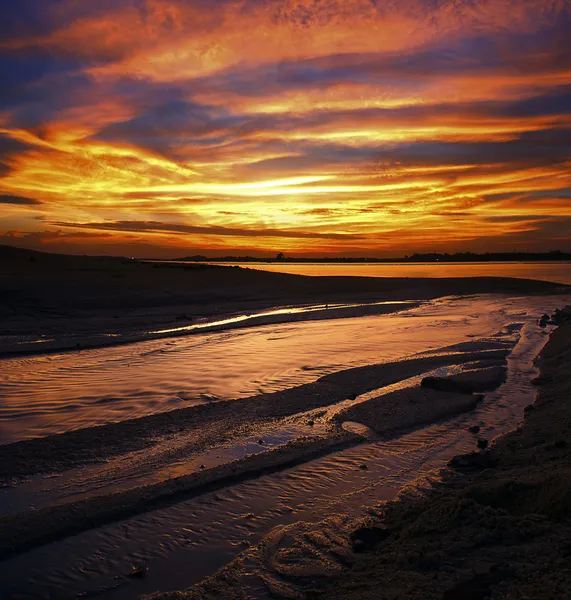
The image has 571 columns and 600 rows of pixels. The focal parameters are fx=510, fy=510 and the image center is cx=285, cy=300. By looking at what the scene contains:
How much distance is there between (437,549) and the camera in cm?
427

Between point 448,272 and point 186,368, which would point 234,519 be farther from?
point 448,272

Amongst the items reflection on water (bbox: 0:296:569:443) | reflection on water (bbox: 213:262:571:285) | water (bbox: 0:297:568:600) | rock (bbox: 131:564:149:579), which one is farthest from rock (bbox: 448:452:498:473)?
reflection on water (bbox: 213:262:571:285)

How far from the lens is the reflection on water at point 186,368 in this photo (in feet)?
30.7

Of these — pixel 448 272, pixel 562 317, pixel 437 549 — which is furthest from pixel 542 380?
pixel 448 272

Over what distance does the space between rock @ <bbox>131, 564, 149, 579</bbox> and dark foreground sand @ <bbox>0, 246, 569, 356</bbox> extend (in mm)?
12034

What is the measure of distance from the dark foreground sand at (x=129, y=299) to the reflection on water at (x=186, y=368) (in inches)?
102

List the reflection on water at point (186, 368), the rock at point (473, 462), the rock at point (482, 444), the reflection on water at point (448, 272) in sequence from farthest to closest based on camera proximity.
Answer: the reflection on water at point (448, 272), the reflection on water at point (186, 368), the rock at point (482, 444), the rock at point (473, 462)

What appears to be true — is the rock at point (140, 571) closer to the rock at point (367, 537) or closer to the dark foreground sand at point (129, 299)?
the rock at point (367, 537)

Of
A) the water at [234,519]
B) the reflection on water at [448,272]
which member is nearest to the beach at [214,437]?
the water at [234,519]

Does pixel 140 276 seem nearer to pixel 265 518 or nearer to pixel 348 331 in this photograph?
pixel 348 331

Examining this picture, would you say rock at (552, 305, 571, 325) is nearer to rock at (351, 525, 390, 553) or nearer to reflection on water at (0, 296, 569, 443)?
reflection on water at (0, 296, 569, 443)

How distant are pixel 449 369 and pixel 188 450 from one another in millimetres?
8172

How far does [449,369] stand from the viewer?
13266 mm

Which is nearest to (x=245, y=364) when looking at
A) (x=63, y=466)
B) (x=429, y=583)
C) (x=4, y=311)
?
(x=63, y=466)
